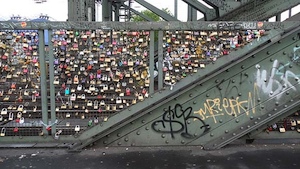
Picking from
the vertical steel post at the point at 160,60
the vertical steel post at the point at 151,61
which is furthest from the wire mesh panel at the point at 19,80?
the vertical steel post at the point at 160,60

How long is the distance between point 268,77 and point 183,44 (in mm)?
1613

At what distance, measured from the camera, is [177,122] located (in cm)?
562

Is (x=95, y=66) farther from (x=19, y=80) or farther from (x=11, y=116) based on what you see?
(x=11, y=116)

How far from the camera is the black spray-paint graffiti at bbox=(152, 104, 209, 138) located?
560cm

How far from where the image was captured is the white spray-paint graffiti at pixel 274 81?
5547 mm

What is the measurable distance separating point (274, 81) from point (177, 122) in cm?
186

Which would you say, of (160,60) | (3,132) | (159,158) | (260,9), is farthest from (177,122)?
(260,9)

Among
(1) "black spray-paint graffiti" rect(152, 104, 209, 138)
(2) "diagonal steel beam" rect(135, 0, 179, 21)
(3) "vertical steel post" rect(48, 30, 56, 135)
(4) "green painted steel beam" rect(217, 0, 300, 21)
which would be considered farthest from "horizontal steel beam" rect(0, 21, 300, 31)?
(2) "diagonal steel beam" rect(135, 0, 179, 21)

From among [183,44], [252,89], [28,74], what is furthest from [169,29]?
[28,74]

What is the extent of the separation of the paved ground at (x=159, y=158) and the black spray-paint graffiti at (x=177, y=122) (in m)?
0.32

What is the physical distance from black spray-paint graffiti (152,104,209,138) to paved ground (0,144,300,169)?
32cm

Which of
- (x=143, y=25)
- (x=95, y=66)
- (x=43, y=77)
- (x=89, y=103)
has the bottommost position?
(x=89, y=103)

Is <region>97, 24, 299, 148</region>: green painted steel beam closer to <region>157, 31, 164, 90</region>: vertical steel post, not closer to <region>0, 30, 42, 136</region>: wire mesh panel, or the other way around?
<region>157, 31, 164, 90</region>: vertical steel post

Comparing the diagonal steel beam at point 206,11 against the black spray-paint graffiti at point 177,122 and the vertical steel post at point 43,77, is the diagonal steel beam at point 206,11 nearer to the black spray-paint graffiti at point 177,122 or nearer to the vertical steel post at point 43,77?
the black spray-paint graffiti at point 177,122
